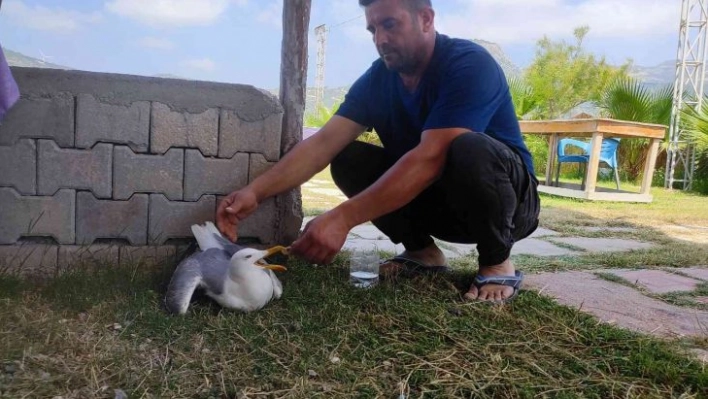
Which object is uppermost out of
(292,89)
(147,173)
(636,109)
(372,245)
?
(636,109)

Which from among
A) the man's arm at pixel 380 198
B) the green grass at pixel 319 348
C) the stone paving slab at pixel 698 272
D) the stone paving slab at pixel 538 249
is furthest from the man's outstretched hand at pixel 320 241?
the stone paving slab at pixel 698 272

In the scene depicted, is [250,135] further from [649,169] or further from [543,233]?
[649,169]

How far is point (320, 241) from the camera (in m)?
1.88

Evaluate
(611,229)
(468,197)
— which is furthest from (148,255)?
(611,229)

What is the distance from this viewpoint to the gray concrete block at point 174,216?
2.42m

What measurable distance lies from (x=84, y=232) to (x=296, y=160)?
2.89 feet

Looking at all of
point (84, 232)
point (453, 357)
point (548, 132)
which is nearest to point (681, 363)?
point (453, 357)

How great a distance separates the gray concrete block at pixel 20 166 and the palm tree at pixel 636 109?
979 cm

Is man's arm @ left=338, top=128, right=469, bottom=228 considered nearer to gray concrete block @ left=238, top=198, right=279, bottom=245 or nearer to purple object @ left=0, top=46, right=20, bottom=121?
gray concrete block @ left=238, top=198, right=279, bottom=245

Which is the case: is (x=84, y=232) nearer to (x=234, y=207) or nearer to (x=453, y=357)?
(x=234, y=207)

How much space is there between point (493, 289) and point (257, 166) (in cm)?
109

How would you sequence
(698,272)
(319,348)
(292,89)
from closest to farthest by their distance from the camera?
(319,348)
(292,89)
(698,272)

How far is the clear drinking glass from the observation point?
7.75 feet

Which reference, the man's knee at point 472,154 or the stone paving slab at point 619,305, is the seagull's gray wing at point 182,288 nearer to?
the man's knee at point 472,154
